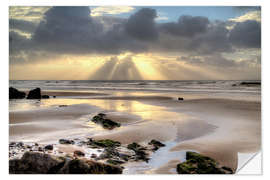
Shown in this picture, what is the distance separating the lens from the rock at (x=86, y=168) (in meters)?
4.05

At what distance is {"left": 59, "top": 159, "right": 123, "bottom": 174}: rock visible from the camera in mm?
4051

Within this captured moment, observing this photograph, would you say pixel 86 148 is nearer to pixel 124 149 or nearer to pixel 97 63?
pixel 124 149

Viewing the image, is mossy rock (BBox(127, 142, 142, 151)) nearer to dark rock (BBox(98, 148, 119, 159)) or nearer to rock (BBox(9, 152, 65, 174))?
dark rock (BBox(98, 148, 119, 159))

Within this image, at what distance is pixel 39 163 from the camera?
13.1 feet

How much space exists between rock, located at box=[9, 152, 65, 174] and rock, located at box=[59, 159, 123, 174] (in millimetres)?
156

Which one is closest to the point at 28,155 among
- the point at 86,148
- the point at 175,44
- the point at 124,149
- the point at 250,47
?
the point at 86,148

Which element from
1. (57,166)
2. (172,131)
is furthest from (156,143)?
(57,166)

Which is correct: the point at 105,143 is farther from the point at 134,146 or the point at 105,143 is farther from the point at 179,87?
the point at 179,87

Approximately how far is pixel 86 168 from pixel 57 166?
1.81ft

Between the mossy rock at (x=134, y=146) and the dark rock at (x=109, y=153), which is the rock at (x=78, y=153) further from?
the mossy rock at (x=134, y=146)

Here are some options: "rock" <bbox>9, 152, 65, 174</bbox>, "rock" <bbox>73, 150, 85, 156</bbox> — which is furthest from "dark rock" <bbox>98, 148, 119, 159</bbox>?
"rock" <bbox>9, 152, 65, 174</bbox>

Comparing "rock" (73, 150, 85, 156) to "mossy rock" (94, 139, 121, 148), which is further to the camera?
"mossy rock" (94, 139, 121, 148)
